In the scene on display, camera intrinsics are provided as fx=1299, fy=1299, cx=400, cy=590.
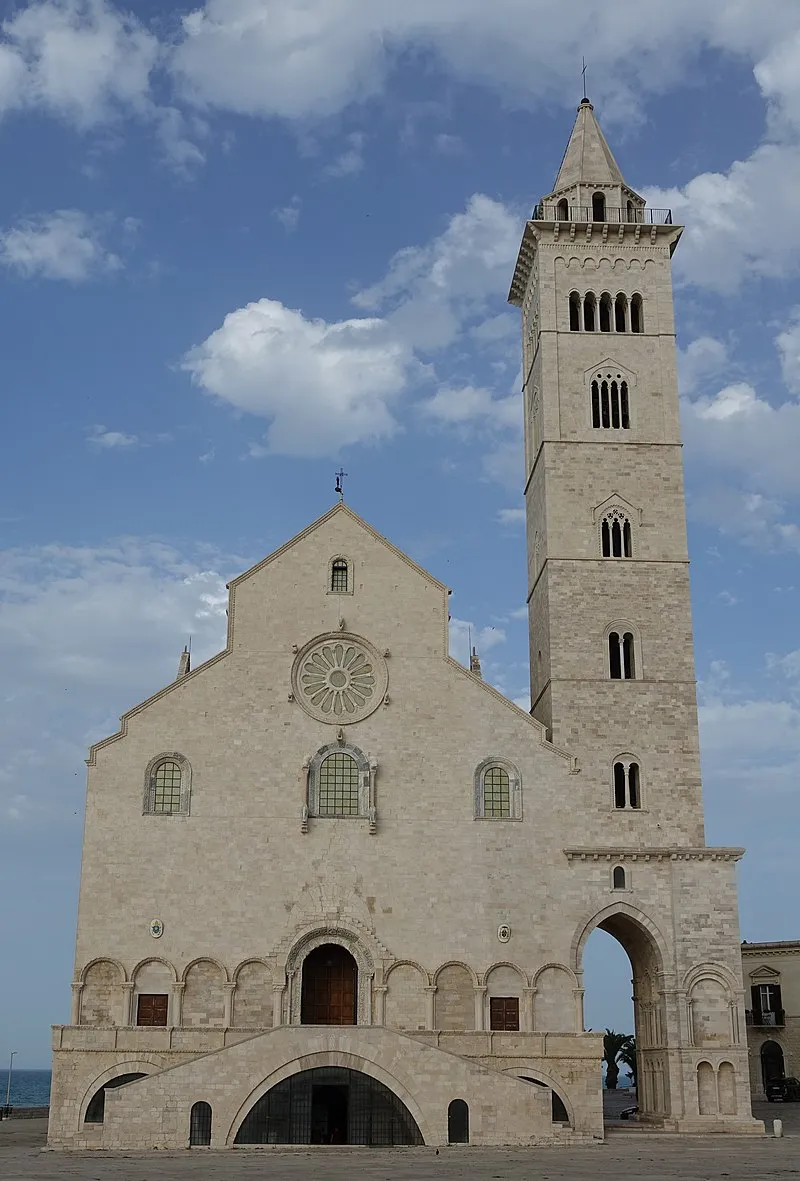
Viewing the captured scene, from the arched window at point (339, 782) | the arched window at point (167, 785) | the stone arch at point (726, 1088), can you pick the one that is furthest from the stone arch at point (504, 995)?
the arched window at point (167, 785)

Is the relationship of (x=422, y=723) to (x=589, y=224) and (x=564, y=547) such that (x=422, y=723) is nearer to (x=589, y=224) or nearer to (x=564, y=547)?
(x=564, y=547)

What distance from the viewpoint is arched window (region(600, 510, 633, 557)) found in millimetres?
45562

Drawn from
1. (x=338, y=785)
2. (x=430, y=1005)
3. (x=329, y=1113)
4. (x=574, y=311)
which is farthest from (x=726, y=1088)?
(x=574, y=311)

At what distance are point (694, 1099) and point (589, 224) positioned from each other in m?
30.5

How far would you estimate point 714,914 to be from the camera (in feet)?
133

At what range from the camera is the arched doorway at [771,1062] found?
59.8m

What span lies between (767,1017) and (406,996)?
27440mm

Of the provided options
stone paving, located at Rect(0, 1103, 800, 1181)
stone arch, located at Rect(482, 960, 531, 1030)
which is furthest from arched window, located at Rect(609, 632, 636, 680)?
stone paving, located at Rect(0, 1103, 800, 1181)

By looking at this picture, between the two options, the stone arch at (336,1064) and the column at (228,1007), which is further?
the column at (228,1007)

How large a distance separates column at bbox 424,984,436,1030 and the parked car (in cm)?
2460

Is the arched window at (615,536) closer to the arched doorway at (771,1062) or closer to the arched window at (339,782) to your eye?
the arched window at (339,782)

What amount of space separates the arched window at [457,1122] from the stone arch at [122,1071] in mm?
8577

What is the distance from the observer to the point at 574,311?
48562 mm

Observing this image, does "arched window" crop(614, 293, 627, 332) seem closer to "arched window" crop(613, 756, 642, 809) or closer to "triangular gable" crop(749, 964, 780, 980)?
"arched window" crop(613, 756, 642, 809)
